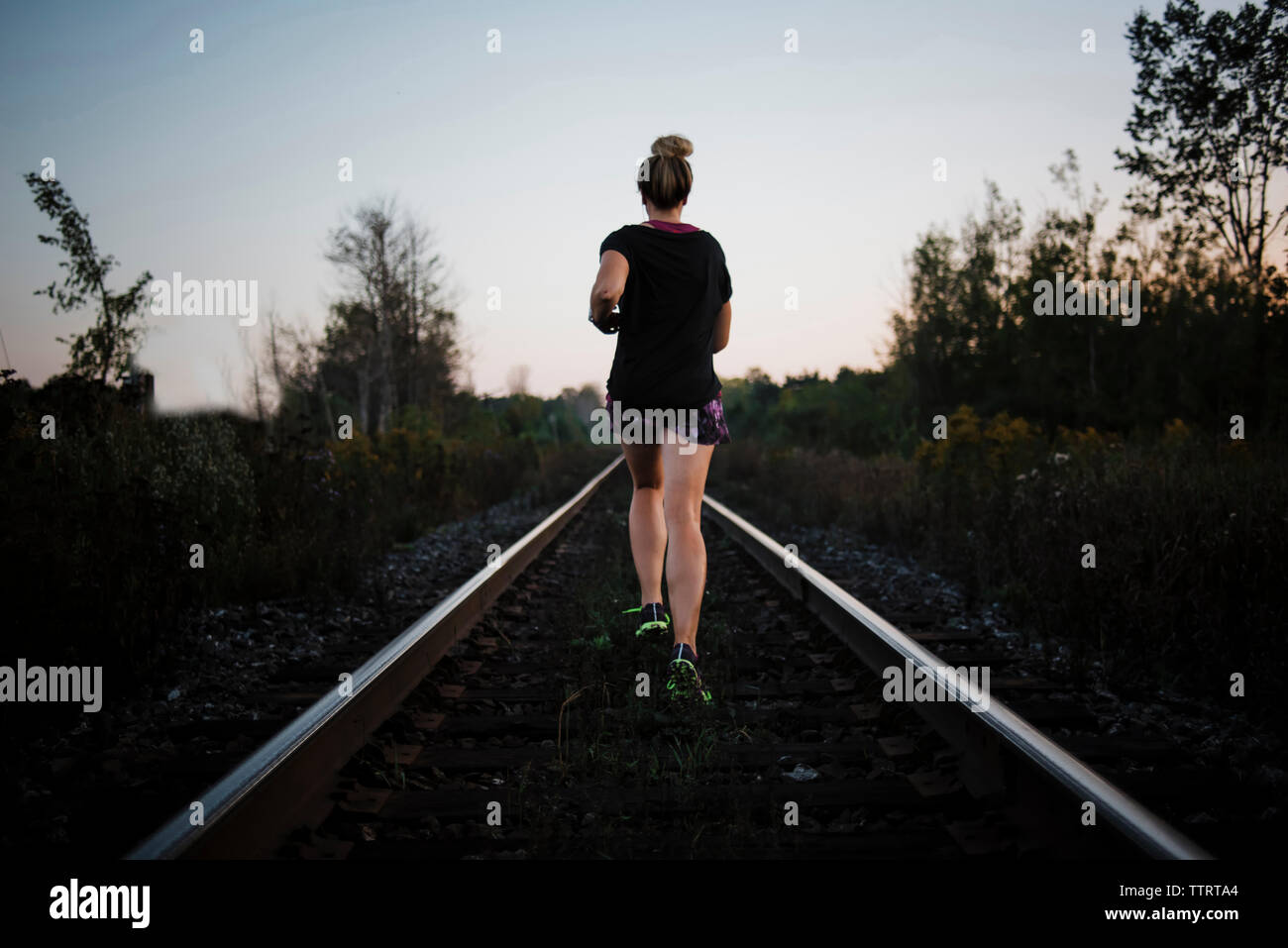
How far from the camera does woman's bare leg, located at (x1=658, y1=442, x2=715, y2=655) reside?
10.8 feet

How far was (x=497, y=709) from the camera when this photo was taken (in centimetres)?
317

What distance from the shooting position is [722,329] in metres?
3.38

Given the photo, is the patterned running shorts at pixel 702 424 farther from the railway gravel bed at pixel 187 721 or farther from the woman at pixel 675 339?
the railway gravel bed at pixel 187 721

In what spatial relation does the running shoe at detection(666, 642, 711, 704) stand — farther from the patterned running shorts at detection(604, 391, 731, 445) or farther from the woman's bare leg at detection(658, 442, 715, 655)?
the patterned running shorts at detection(604, 391, 731, 445)

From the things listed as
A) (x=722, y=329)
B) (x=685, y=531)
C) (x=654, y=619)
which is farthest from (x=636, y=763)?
(x=722, y=329)

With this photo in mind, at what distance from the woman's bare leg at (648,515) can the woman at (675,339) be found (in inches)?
2.5

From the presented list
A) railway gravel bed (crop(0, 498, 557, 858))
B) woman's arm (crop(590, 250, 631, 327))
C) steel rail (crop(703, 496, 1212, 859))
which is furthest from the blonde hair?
railway gravel bed (crop(0, 498, 557, 858))

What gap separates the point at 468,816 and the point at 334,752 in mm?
540

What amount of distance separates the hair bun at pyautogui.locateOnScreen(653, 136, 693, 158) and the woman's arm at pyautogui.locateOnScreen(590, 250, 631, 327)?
0.53 m

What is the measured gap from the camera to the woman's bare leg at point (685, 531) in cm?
328

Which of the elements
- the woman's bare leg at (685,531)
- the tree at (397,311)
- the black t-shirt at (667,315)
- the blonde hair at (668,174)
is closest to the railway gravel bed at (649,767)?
the woman's bare leg at (685,531)
